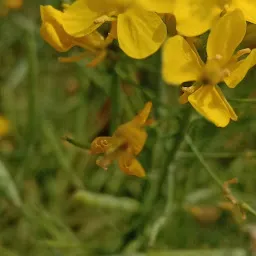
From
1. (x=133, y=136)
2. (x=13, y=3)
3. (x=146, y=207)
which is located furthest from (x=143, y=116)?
(x=13, y=3)

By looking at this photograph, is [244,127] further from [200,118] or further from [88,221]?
[88,221]

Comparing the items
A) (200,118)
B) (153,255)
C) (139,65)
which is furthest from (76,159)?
(200,118)

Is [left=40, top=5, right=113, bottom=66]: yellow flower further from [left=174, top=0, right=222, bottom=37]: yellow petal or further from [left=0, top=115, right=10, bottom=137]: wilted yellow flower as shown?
[left=0, top=115, right=10, bottom=137]: wilted yellow flower

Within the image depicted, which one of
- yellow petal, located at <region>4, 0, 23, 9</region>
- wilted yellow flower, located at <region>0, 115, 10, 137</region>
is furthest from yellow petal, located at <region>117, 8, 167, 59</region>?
yellow petal, located at <region>4, 0, 23, 9</region>

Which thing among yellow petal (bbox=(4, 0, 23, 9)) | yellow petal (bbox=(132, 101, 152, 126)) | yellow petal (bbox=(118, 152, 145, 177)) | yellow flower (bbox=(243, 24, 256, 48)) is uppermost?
yellow flower (bbox=(243, 24, 256, 48))

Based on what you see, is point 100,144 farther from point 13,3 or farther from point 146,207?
point 13,3

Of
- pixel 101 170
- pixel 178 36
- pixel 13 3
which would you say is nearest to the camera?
pixel 178 36

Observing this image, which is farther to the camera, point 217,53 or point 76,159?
point 76,159
